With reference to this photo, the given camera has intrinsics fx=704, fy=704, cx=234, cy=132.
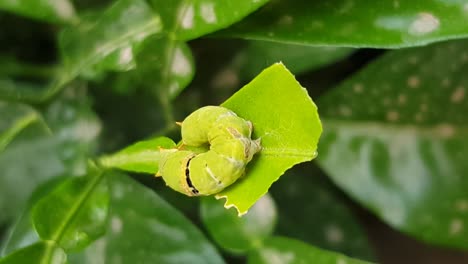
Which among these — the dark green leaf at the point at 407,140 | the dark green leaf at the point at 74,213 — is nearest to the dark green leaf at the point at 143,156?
the dark green leaf at the point at 74,213

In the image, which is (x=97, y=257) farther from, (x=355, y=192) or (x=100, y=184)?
(x=355, y=192)

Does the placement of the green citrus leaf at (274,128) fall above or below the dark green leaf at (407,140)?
above

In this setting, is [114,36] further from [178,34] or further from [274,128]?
[274,128]

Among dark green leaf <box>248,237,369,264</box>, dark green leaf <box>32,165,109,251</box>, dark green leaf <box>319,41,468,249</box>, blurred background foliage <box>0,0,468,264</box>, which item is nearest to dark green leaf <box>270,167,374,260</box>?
blurred background foliage <box>0,0,468,264</box>

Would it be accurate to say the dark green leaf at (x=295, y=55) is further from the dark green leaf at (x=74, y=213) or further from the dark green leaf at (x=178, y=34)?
the dark green leaf at (x=74, y=213)

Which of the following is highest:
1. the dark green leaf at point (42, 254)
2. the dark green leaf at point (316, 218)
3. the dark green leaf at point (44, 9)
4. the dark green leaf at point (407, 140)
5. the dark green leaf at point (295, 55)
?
the dark green leaf at point (44, 9)

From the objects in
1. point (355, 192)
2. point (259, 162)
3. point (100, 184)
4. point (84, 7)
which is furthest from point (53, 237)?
point (84, 7)
